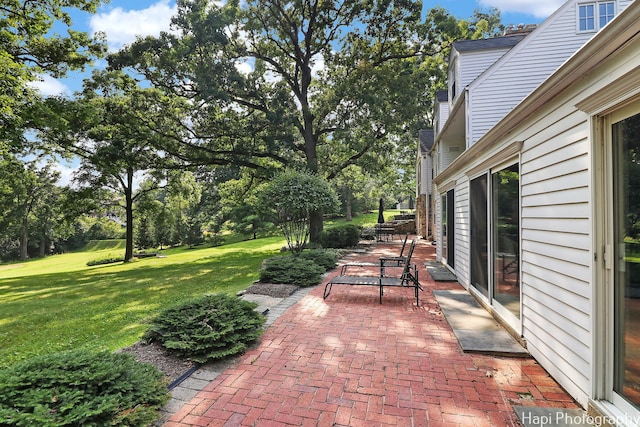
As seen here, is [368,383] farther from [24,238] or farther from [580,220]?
[24,238]

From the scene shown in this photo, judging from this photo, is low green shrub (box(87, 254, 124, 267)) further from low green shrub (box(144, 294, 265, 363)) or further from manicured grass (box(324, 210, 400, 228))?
low green shrub (box(144, 294, 265, 363))

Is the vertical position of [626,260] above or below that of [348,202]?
below

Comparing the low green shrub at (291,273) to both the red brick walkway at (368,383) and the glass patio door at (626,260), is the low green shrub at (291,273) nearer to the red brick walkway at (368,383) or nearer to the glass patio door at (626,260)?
the red brick walkway at (368,383)

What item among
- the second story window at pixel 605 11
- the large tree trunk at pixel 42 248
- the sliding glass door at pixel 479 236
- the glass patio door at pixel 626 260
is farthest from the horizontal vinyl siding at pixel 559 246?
the large tree trunk at pixel 42 248

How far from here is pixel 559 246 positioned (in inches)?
116

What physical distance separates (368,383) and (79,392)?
7.84ft

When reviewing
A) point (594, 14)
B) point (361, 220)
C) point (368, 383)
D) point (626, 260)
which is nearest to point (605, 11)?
point (594, 14)

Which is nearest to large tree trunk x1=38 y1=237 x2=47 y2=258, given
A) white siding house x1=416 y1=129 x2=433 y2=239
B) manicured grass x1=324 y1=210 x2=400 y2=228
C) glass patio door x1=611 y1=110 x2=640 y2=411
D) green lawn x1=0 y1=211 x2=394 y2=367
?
green lawn x1=0 y1=211 x2=394 y2=367

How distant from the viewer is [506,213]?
4.43 metres

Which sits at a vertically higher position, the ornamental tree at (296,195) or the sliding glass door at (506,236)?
the ornamental tree at (296,195)

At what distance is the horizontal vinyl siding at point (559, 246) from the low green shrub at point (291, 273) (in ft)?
15.0

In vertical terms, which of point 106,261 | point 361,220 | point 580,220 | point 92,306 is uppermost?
point 580,220

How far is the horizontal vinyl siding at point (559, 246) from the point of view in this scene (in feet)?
8.32

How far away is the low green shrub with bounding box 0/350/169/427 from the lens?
2074 millimetres
